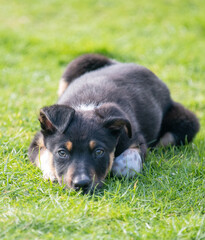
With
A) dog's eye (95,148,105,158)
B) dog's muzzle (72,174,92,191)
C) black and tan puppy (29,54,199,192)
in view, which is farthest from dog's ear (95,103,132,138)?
dog's muzzle (72,174,92,191)

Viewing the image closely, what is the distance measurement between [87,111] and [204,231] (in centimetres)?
194

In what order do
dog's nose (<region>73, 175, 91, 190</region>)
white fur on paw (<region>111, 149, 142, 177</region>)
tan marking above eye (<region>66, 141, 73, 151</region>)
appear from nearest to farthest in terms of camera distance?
1. dog's nose (<region>73, 175, 91, 190</region>)
2. tan marking above eye (<region>66, 141, 73, 151</region>)
3. white fur on paw (<region>111, 149, 142, 177</region>)

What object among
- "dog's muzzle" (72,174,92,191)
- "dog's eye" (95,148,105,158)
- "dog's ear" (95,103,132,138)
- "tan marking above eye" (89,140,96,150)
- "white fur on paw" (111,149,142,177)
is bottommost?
"white fur on paw" (111,149,142,177)

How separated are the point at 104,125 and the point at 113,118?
13 cm

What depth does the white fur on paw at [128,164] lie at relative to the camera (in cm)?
480

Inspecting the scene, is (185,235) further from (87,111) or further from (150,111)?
(150,111)

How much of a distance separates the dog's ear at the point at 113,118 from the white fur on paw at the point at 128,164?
0.30 metres

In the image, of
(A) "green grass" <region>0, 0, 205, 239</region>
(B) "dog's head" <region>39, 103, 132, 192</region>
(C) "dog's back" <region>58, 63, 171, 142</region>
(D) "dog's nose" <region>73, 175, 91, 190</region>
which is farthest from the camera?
(C) "dog's back" <region>58, 63, 171, 142</region>

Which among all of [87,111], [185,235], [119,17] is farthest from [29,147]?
[119,17]

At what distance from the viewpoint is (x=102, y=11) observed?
14.0 meters

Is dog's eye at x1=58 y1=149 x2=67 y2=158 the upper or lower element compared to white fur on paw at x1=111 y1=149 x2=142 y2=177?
upper

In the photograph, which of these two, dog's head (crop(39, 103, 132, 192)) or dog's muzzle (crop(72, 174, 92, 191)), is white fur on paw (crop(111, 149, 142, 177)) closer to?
dog's head (crop(39, 103, 132, 192))

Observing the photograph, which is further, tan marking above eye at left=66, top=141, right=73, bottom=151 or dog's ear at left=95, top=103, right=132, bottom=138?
dog's ear at left=95, top=103, right=132, bottom=138

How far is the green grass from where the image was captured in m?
3.68
